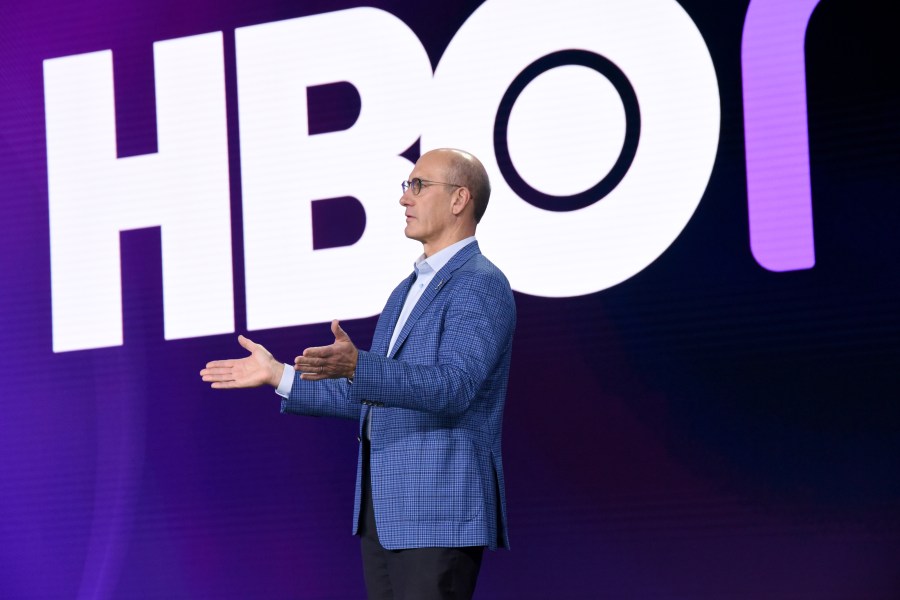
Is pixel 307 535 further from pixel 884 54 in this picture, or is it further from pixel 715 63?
pixel 884 54

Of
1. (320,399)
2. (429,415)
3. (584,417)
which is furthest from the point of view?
(584,417)

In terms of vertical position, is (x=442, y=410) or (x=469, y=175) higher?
(x=469, y=175)

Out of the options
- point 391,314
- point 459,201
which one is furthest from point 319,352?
point 459,201

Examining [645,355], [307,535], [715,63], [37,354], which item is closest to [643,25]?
[715,63]

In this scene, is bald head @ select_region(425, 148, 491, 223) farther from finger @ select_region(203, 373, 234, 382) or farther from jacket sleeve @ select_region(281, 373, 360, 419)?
finger @ select_region(203, 373, 234, 382)

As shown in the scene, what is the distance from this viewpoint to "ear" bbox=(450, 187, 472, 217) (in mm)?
2354

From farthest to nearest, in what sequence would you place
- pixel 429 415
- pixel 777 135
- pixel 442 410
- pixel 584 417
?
pixel 584 417 < pixel 777 135 < pixel 429 415 < pixel 442 410

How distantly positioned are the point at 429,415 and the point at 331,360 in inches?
12.0

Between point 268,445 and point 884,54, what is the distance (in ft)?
7.13

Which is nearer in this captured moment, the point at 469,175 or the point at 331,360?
the point at 331,360

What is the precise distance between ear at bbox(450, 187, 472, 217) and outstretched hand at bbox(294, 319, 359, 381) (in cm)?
51

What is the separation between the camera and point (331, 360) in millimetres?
1904

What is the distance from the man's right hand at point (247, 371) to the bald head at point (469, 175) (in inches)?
21.6

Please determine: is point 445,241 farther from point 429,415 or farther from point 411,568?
point 411,568
